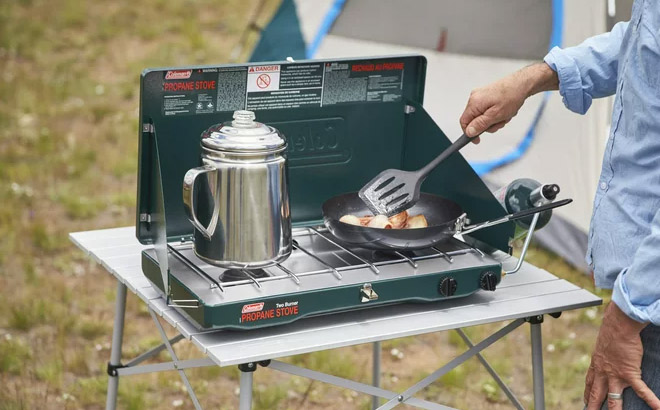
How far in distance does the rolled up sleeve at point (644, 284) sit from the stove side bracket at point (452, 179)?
0.51 m

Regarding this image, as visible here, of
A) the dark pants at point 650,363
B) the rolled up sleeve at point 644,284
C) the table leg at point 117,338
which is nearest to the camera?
the rolled up sleeve at point 644,284

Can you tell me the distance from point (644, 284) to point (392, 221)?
617 millimetres

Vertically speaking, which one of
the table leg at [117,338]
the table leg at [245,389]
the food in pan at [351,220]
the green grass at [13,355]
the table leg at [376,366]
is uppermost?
the food in pan at [351,220]

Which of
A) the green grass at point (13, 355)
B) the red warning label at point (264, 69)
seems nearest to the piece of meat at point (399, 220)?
the red warning label at point (264, 69)

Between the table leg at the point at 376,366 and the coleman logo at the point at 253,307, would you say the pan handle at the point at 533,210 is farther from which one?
the table leg at the point at 376,366

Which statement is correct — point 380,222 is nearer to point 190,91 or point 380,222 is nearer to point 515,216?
point 515,216

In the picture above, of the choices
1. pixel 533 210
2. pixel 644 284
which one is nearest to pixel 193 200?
pixel 533 210

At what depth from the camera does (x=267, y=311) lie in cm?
187

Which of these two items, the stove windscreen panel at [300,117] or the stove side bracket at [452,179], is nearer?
the stove windscreen panel at [300,117]

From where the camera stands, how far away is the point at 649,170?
175cm

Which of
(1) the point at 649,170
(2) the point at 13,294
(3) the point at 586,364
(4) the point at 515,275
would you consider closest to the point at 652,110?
(1) the point at 649,170

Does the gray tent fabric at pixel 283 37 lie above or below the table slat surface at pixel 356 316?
above

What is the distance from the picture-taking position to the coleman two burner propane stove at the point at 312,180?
193 centimetres

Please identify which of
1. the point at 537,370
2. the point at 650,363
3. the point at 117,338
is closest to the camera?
the point at 650,363
